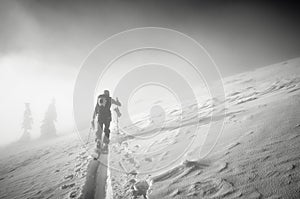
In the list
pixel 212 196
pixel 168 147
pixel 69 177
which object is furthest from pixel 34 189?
pixel 212 196

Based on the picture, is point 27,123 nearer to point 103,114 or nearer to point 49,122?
point 49,122

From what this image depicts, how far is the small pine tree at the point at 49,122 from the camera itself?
40797 mm

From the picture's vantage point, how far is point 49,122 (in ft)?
138

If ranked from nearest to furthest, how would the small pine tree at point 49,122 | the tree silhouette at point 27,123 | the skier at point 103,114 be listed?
the skier at point 103,114, the small pine tree at point 49,122, the tree silhouette at point 27,123

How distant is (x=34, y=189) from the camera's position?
4.97 metres

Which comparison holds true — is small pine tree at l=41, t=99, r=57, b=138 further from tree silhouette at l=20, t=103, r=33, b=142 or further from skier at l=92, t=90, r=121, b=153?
skier at l=92, t=90, r=121, b=153

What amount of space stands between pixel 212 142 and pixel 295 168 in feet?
8.45

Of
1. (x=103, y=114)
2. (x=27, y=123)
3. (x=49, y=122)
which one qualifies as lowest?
(x=103, y=114)

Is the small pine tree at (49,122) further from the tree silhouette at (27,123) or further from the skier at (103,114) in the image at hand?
the skier at (103,114)

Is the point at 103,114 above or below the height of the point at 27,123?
below

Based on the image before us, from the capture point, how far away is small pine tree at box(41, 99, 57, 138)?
134 feet

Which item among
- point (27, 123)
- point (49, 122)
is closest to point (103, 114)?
point (49, 122)

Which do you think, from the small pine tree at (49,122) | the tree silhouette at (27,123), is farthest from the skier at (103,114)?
the tree silhouette at (27,123)

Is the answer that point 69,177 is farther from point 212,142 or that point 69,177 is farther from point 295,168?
point 295,168
